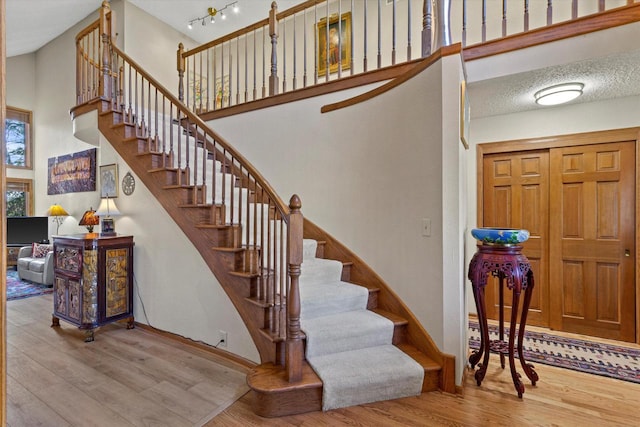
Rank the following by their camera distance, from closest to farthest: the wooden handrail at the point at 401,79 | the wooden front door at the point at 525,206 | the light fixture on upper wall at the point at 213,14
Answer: the wooden handrail at the point at 401,79
the wooden front door at the point at 525,206
the light fixture on upper wall at the point at 213,14

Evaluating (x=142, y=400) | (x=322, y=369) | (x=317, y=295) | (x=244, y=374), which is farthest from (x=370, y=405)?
(x=142, y=400)

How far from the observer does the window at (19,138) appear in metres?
6.87

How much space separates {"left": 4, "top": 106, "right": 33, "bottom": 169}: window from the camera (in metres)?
6.87

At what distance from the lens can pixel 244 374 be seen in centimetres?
243

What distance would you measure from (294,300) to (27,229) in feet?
25.5

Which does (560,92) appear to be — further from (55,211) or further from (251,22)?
(55,211)

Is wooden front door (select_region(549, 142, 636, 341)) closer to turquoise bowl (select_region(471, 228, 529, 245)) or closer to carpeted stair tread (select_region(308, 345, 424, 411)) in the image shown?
turquoise bowl (select_region(471, 228, 529, 245))

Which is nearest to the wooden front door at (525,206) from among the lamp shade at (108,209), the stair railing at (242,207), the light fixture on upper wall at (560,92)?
the light fixture on upper wall at (560,92)

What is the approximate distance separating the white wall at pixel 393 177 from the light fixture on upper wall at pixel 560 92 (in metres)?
1.19

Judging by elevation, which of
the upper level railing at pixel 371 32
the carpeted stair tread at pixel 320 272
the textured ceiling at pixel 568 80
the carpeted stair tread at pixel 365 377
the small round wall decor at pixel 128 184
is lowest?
the carpeted stair tread at pixel 365 377

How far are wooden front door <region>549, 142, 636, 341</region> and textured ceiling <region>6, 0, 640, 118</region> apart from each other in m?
0.65

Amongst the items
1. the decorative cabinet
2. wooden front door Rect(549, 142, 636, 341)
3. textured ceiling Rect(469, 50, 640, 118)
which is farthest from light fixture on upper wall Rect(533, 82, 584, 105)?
the decorative cabinet

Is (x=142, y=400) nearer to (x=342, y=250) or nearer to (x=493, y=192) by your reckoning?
(x=342, y=250)

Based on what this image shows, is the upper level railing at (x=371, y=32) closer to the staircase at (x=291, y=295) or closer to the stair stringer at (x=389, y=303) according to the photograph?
the staircase at (x=291, y=295)
